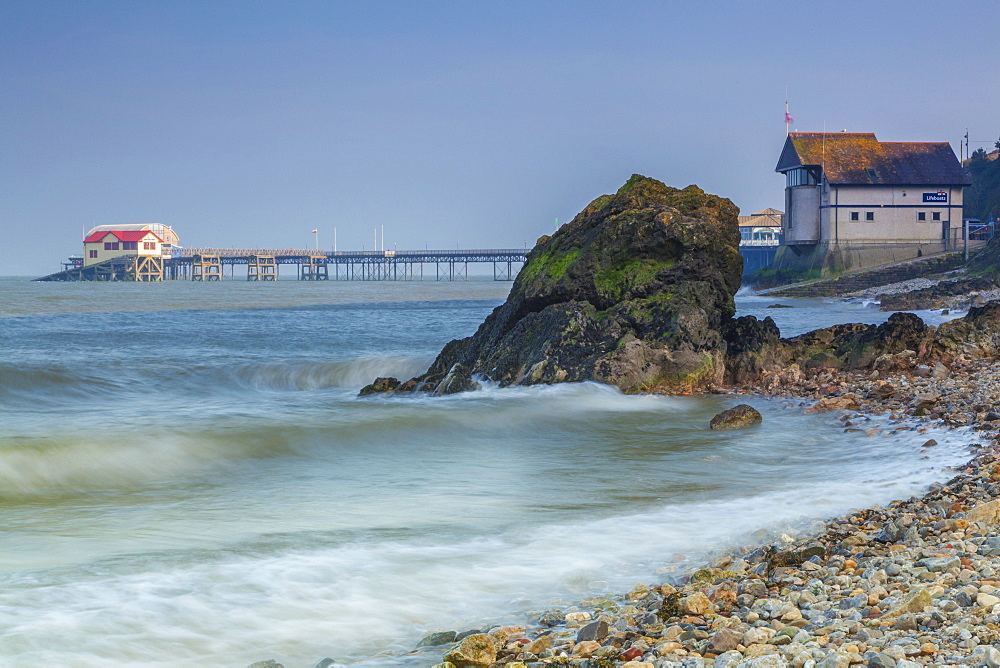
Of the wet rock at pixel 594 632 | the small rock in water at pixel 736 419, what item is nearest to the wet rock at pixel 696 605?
the wet rock at pixel 594 632

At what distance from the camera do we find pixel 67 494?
8.20m

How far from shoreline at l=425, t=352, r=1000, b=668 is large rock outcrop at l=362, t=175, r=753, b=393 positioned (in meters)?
7.09

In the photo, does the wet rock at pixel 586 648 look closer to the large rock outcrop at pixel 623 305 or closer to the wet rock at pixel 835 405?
the wet rock at pixel 835 405

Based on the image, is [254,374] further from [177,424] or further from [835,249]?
[835,249]

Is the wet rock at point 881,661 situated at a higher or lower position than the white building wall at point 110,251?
lower

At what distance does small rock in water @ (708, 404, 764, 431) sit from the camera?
9.98m

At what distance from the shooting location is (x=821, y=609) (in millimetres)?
4000

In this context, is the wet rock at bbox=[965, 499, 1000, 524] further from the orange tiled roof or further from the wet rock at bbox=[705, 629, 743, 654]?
the orange tiled roof

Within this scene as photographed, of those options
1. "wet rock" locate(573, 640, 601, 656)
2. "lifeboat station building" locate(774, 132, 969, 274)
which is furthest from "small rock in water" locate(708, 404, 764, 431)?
"lifeboat station building" locate(774, 132, 969, 274)

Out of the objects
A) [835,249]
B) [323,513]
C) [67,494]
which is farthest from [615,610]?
[835,249]

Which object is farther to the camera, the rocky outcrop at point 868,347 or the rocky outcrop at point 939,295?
the rocky outcrop at point 939,295

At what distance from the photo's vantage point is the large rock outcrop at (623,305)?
1309cm

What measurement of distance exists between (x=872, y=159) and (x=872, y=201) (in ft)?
8.92

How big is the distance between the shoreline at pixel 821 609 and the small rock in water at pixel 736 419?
12.8 feet
